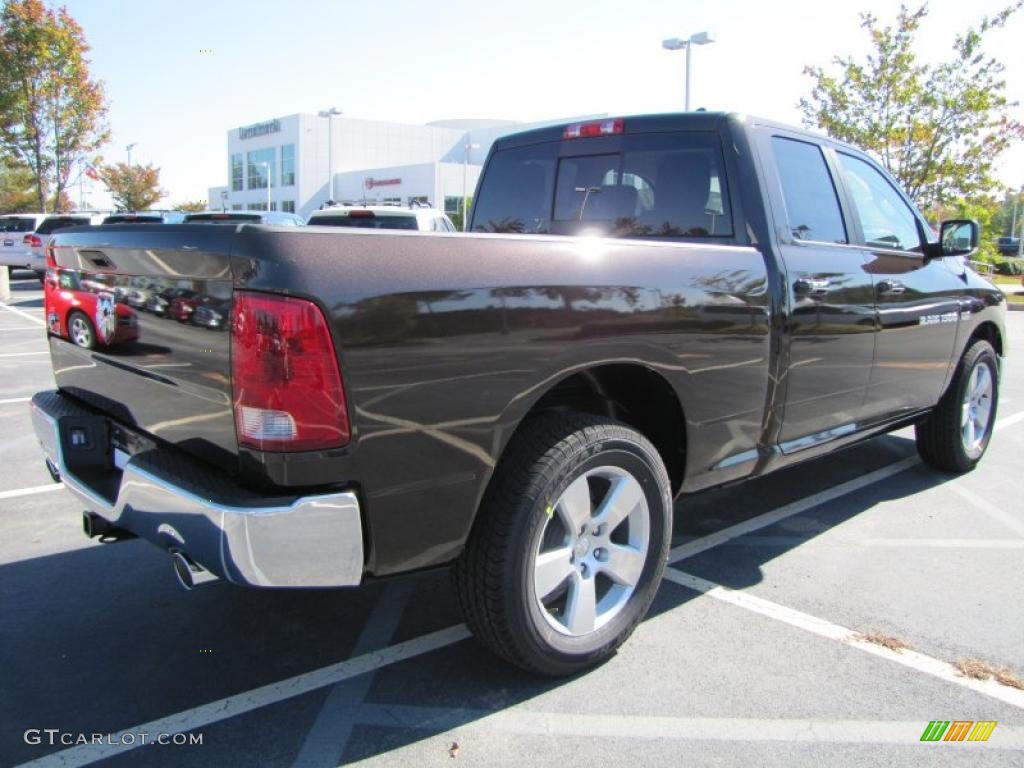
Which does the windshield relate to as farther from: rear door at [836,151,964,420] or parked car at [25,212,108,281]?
rear door at [836,151,964,420]

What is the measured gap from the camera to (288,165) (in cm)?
6719

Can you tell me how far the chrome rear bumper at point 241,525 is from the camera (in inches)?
81.7

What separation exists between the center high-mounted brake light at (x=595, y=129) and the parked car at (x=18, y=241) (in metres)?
21.8

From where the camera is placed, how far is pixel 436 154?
7381cm

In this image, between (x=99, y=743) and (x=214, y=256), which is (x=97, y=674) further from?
(x=214, y=256)

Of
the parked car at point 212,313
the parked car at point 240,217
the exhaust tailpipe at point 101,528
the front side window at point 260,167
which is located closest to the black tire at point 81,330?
the exhaust tailpipe at point 101,528

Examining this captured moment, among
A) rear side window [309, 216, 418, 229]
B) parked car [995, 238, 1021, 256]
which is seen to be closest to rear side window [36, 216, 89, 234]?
rear side window [309, 216, 418, 229]

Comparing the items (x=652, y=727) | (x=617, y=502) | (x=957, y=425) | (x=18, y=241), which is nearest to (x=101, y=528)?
(x=617, y=502)

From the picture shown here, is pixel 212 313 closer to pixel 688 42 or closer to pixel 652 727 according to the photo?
pixel 652 727

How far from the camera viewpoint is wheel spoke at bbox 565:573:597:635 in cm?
279

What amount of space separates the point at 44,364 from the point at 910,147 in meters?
20.9

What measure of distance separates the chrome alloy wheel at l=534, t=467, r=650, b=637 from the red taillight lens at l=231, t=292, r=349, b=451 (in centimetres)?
83

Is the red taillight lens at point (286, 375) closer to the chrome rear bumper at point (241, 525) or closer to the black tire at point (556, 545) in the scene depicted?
the chrome rear bumper at point (241, 525)

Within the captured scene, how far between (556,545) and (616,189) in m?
1.95
